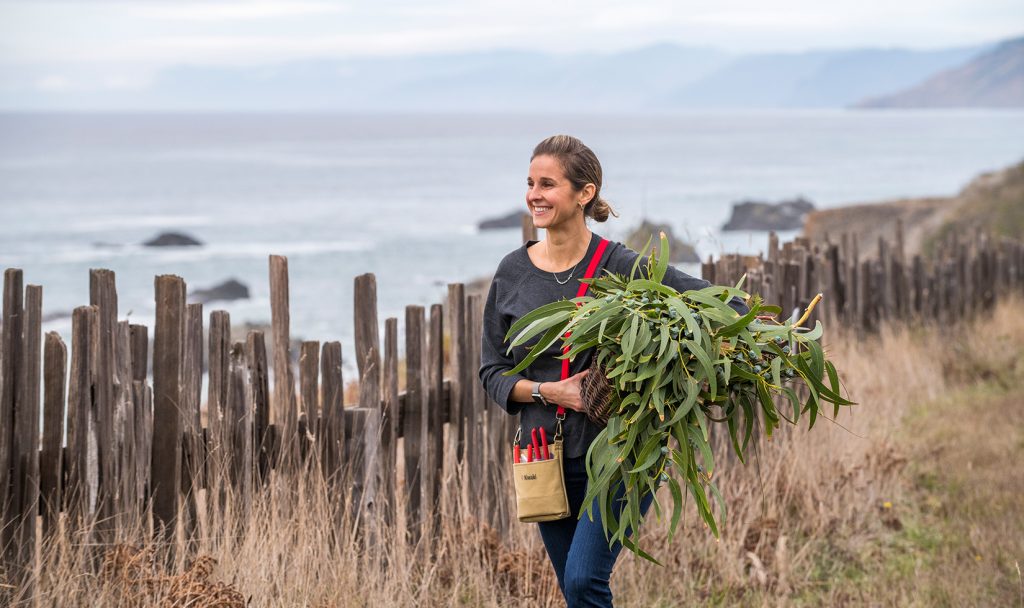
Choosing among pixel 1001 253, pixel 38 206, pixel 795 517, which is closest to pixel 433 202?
pixel 38 206

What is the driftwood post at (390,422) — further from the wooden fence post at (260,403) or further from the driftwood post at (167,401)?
the driftwood post at (167,401)

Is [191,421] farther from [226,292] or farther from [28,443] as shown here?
[226,292]

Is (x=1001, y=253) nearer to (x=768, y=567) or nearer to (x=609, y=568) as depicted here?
(x=768, y=567)

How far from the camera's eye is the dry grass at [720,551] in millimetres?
3965

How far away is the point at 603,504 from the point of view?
3.00 meters

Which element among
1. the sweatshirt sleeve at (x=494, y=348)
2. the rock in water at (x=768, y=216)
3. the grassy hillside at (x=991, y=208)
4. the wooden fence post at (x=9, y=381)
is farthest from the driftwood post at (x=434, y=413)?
the rock in water at (x=768, y=216)

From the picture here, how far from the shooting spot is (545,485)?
3.21 meters

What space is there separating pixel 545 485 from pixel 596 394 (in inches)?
14.4

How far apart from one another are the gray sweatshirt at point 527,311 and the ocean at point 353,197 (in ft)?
1.22

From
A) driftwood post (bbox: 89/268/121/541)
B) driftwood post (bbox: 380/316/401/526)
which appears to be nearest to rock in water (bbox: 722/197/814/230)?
driftwood post (bbox: 380/316/401/526)

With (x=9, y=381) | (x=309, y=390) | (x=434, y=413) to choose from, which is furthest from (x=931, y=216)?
(x=9, y=381)

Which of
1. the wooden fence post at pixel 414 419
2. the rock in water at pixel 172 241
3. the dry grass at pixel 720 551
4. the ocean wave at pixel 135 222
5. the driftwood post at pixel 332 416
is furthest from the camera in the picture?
the ocean wave at pixel 135 222

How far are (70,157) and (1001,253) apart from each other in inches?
5405

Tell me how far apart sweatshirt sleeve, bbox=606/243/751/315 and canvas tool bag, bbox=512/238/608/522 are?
15 centimetres
